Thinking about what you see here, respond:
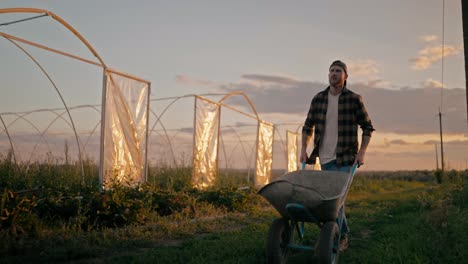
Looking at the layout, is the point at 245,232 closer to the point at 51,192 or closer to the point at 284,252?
the point at 284,252

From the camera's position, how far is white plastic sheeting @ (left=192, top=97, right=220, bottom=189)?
9.79 meters

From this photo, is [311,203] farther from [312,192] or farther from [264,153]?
[264,153]

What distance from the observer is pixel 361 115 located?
405 centimetres

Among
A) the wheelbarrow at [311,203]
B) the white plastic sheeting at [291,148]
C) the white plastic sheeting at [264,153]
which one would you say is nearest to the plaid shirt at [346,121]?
the wheelbarrow at [311,203]

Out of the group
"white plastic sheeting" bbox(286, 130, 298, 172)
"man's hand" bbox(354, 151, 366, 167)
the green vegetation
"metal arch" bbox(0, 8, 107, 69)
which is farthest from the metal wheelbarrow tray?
"white plastic sheeting" bbox(286, 130, 298, 172)

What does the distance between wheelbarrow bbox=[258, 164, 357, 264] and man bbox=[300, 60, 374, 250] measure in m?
0.60

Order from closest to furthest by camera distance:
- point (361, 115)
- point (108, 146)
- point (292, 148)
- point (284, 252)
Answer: point (284, 252)
point (361, 115)
point (108, 146)
point (292, 148)

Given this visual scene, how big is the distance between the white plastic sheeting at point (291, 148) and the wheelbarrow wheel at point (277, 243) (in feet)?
48.3

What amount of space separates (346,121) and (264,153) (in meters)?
12.0

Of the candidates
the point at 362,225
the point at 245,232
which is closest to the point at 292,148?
the point at 362,225

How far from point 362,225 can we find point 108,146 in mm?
4011

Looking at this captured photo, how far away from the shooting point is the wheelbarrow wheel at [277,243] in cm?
334

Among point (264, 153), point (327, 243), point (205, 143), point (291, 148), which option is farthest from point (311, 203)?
point (291, 148)

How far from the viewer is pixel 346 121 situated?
13.2 ft
